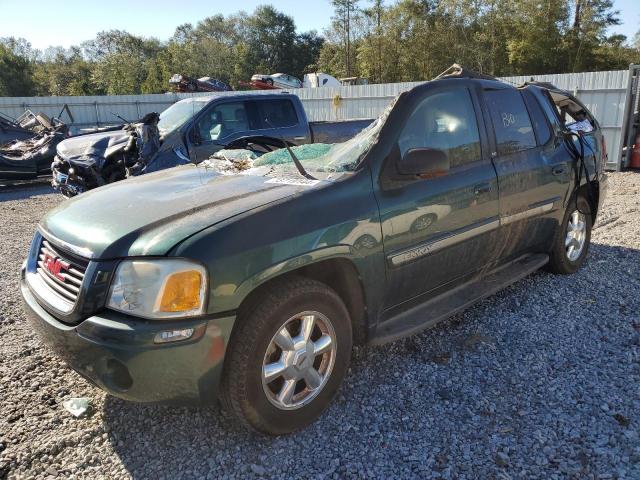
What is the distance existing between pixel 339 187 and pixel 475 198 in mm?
1153

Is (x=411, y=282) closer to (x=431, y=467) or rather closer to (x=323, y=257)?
(x=323, y=257)

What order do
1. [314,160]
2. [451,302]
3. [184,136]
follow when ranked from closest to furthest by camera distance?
1. [314,160]
2. [451,302]
3. [184,136]

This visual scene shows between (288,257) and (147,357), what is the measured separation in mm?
780

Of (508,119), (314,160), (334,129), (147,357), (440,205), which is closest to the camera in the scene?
(147,357)

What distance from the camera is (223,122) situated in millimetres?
7918

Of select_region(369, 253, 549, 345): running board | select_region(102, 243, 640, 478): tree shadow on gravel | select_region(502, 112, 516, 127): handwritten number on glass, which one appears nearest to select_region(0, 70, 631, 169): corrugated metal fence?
select_region(502, 112, 516, 127): handwritten number on glass

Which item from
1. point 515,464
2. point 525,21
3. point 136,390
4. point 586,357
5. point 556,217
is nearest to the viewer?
point 136,390

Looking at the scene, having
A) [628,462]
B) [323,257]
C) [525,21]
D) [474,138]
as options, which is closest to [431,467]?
[628,462]

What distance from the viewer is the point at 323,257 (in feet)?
8.45

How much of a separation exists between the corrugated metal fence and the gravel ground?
6177 mm

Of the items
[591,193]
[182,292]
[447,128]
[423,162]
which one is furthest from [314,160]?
[591,193]

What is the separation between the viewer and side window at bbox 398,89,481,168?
3135 mm

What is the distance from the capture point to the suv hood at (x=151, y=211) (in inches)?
91.7

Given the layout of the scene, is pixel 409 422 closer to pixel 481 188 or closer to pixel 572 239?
pixel 481 188
